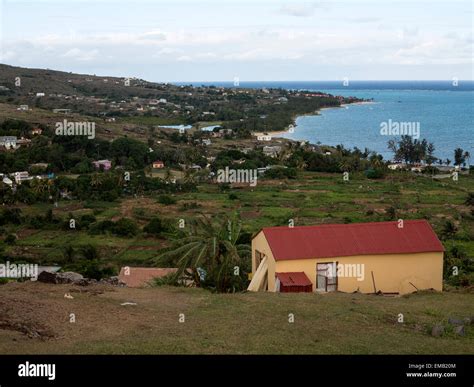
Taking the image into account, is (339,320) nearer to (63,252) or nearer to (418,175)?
(63,252)

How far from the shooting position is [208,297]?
13789 millimetres

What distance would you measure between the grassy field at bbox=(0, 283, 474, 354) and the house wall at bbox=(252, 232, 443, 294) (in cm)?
129

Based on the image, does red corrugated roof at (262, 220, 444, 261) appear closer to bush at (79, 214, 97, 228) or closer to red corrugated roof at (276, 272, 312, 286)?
red corrugated roof at (276, 272, 312, 286)

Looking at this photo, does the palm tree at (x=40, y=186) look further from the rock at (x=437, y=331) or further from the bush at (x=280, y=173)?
the rock at (x=437, y=331)

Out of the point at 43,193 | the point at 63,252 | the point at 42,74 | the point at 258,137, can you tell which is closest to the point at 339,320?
the point at 63,252

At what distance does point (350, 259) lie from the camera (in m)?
15.7

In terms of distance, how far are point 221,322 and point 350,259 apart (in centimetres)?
544

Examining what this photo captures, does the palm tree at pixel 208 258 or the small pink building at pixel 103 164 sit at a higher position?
the palm tree at pixel 208 258

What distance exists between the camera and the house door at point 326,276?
15.7 m

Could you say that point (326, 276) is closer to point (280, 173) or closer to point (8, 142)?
point (280, 173)

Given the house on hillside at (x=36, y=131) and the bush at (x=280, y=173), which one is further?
the house on hillside at (x=36, y=131)

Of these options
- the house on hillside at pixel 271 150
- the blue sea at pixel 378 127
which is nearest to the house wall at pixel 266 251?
the house on hillside at pixel 271 150

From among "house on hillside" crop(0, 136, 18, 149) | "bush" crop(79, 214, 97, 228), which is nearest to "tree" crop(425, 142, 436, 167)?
"bush" crop(79, 214, 97, 228)
